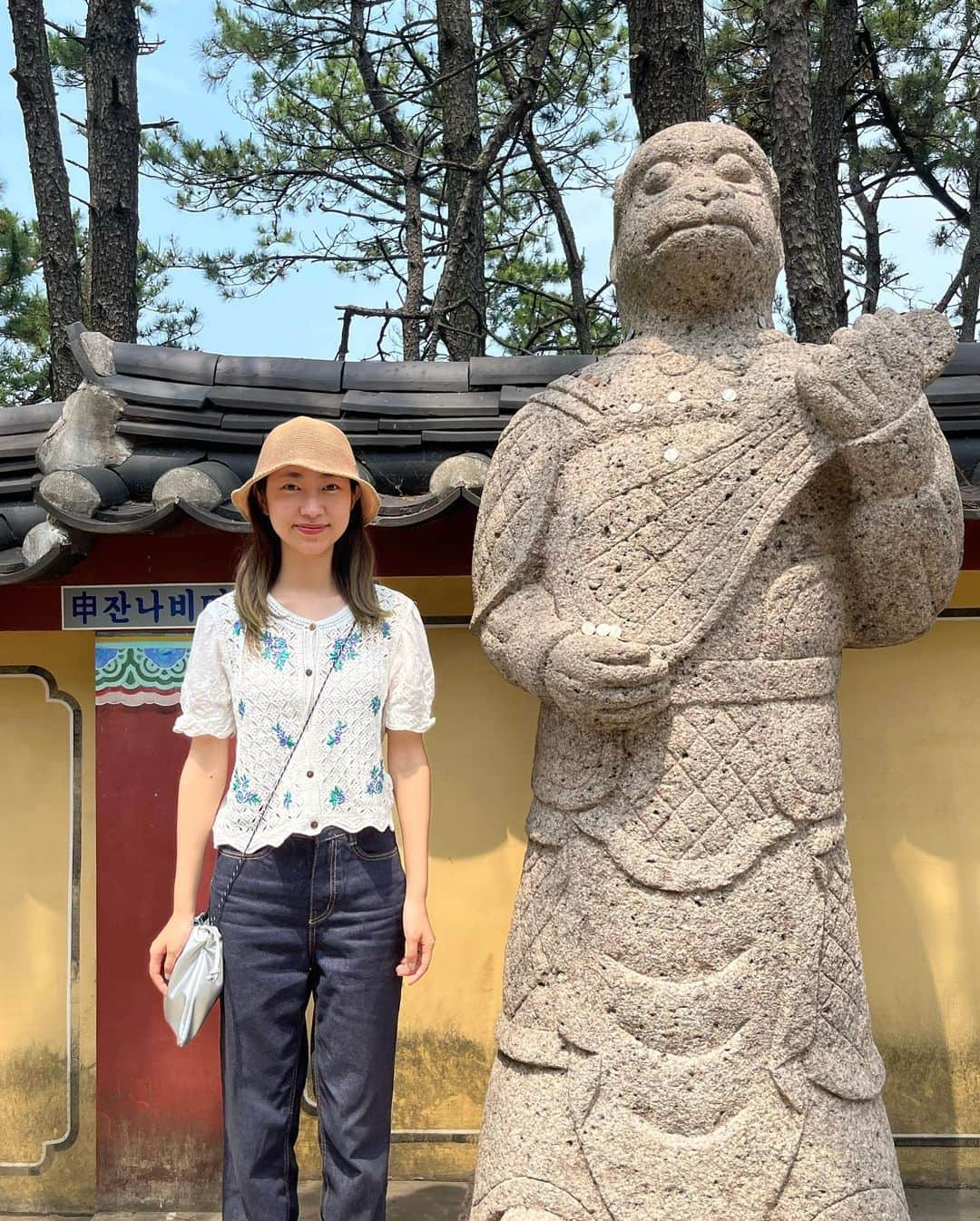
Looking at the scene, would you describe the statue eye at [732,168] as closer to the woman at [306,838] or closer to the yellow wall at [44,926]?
the woman at [306,838]

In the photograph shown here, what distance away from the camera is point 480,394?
3.73m

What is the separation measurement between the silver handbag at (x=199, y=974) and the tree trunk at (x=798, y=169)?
4365 millimetres

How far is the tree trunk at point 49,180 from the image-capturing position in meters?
8.34

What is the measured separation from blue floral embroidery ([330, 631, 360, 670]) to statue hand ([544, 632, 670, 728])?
0.41 meters

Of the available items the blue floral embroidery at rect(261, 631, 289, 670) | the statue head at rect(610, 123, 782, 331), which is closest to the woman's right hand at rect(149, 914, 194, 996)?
the blue floral embroidery at rect(261, 631, 289, 670)

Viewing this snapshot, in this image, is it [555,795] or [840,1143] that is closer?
[840,1143]

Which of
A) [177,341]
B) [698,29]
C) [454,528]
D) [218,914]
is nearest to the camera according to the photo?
[218,914]

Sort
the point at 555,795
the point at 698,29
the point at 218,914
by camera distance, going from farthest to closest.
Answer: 1. the point at 698,29
2. the point at 555,795
3. the point at 218,914

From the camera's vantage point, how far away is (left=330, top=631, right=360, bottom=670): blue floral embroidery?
238cm

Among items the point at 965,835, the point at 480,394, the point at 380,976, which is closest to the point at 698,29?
the point at 480,394

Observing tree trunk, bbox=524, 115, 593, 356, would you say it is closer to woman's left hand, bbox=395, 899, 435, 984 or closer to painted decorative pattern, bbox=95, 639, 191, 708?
painted decorative pattern, bbox=95, 639, 191, 708

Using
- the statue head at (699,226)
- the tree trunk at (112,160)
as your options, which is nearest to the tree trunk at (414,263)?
the tree trunk at (112,160)

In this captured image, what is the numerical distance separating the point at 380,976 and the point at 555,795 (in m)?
0.54

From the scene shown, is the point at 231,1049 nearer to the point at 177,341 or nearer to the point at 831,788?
the point at 831,788
